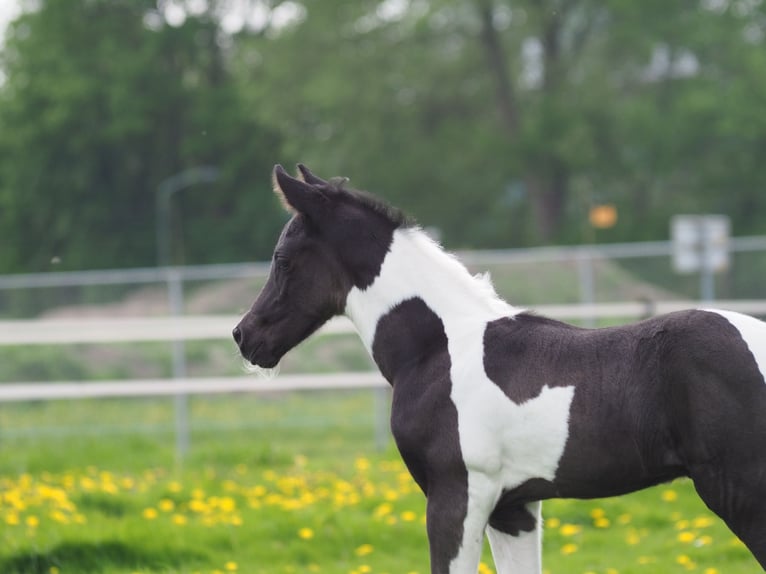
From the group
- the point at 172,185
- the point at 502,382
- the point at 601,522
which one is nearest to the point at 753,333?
the point at 502,382

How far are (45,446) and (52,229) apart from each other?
34802mm

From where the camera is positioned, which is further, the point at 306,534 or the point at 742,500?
the point at 306,534

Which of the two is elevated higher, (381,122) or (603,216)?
(381,122)

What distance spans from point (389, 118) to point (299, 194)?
35.5m

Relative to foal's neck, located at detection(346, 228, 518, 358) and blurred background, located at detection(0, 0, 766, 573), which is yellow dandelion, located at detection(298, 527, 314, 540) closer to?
foal's neck, located at detection(346, 228, 518, 358)

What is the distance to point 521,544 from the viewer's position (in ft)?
13.2

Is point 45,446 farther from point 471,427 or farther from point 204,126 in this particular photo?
point 204,126

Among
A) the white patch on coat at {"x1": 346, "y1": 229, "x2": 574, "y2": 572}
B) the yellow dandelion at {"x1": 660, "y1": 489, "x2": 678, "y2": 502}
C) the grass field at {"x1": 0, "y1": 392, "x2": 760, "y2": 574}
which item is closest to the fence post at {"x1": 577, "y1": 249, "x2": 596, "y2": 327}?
A: the grass field at {"x1": 0, "y1": 392, "x2": 760, "y2": 574}

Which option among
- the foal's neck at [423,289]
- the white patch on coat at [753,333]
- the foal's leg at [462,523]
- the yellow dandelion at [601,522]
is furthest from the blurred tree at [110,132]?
the white patch on coat at [753,333]

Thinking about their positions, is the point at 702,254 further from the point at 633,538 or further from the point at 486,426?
the point at 486,426

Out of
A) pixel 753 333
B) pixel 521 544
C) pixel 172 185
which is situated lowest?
pixel 521 544

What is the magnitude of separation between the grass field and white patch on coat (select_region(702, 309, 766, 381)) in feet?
7.22

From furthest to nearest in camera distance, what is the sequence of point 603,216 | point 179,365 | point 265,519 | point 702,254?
point 603,216 < point 702,254 < point 179,365 < point 265,519

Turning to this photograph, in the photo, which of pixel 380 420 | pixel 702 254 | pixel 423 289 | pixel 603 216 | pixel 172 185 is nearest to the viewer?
pixel 423 289
